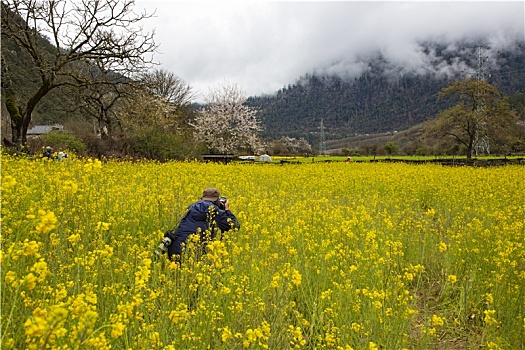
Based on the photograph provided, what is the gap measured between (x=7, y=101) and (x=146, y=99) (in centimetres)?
1716

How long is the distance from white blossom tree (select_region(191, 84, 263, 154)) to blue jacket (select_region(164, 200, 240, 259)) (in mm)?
31342

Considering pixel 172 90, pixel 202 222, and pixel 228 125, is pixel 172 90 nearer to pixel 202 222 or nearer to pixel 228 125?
pixel 228 125

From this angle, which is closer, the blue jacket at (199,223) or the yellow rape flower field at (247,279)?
the yellow rape flower field at (247,279)

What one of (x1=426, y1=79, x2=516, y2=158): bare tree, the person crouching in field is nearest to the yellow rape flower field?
the person crouching in field

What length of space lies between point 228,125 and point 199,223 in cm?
3461

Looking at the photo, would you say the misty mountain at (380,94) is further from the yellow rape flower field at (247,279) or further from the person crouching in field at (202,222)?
the person crouching in field at (202,222)

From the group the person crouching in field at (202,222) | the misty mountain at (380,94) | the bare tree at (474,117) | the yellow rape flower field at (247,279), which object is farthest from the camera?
the misty mountain at (380,94)

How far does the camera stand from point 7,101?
14.8 metres

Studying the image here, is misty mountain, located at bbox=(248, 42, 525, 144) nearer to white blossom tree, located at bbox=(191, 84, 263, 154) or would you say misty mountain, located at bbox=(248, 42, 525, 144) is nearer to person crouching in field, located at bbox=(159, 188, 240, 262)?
white blossom tree, located at bbox=(191, 84, 263, 154)

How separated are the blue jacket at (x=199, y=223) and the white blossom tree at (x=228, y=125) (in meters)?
31.3

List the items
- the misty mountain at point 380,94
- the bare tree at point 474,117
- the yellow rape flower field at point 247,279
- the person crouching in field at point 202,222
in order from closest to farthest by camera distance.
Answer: the yellow rape flower field at point 247,279, the person crouching in field at point 202,222, the bare tree at point 474,117, the misty mountain at point 380,94

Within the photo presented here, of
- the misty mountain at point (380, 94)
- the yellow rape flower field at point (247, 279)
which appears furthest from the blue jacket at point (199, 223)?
the misty mountain at point (380, 94)

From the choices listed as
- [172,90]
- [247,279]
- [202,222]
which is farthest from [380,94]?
[247,279]

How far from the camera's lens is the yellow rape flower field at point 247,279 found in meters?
2.24
